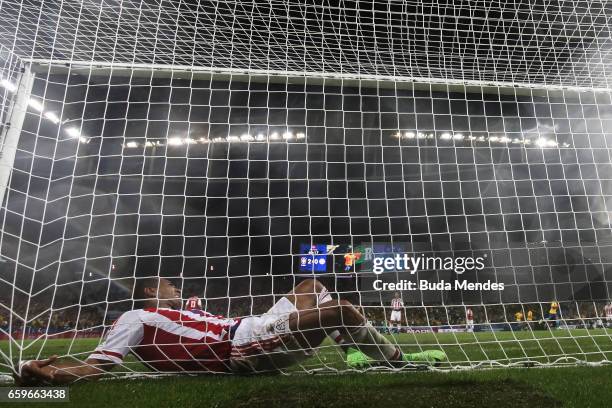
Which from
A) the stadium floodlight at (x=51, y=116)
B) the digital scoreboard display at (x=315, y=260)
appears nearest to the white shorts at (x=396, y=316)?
the digital scoreboard display at (x=315, y=260)

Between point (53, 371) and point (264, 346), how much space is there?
124cm

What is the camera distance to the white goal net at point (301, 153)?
12.3 feet

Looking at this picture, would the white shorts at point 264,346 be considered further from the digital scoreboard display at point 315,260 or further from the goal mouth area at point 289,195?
the digital scoreboard display at point 315,260

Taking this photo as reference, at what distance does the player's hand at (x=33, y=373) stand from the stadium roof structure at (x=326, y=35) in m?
2.57

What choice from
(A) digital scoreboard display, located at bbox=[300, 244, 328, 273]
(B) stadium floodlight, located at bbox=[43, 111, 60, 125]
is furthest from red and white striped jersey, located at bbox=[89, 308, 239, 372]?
(A) digital scoreboard display, located at bbox=[300, 244, 328, 273]

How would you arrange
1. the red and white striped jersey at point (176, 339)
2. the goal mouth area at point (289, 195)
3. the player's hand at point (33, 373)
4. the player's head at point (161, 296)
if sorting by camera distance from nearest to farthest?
the player's hand at point (33, 373), the red and white striped jersey at point (176, 339), the player's head at point (161, 296), the goal mouth area at point (289, 195)

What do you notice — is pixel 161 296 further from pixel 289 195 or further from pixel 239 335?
pixel 289 195

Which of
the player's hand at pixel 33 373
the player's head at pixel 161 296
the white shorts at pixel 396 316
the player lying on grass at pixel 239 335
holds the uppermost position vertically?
the player's head at pixel 161 296

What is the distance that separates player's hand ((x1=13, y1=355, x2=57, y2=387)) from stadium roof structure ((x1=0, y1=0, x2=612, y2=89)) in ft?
8.43

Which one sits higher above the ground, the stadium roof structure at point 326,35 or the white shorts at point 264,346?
the stadium roof structure at point 326,35

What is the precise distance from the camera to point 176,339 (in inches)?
109

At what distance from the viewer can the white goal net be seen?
148 inches

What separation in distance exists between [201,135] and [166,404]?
7.30 m

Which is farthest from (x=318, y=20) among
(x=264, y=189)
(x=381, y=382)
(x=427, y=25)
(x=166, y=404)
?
(x=264, y=189)
